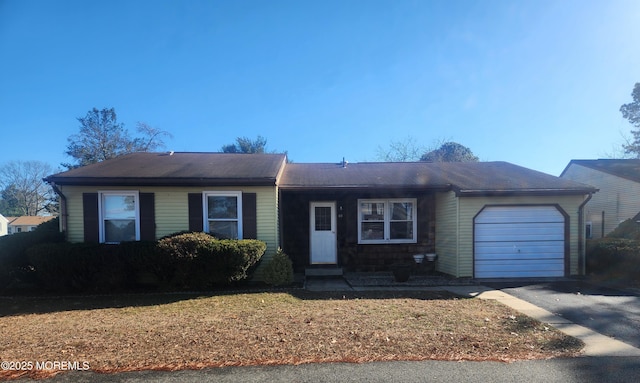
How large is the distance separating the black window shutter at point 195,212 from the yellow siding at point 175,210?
0.38ft

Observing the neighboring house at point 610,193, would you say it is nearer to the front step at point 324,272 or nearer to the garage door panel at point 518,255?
the garage door panel at point 518,255

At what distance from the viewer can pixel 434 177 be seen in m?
12.5

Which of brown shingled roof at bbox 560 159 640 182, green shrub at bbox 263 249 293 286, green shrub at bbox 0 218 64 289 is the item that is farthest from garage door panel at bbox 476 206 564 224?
green shrub at bbox 0 218 64 289

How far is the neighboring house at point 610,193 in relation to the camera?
16.5 m

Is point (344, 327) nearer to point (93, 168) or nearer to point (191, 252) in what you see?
point (191, 252)

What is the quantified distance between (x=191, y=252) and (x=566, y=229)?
34.5 ft

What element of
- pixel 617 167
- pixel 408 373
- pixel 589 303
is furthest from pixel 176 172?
pixel 617 167

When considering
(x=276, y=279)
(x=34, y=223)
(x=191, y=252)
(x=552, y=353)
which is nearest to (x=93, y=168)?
(x=191, y=252)

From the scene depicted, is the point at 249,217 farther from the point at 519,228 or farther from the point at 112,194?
the point at 519,228

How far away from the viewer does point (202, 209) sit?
404 inches

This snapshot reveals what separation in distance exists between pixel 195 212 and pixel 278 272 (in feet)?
9.46

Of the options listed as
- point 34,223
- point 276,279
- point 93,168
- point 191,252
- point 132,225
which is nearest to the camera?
point 191,252

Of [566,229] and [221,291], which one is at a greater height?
[566,229]

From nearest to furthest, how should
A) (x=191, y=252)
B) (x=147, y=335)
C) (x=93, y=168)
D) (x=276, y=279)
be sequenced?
(x=147, y=335) < (x=191, y=252) < (x=276, y=279) < (x=93, y=168)
